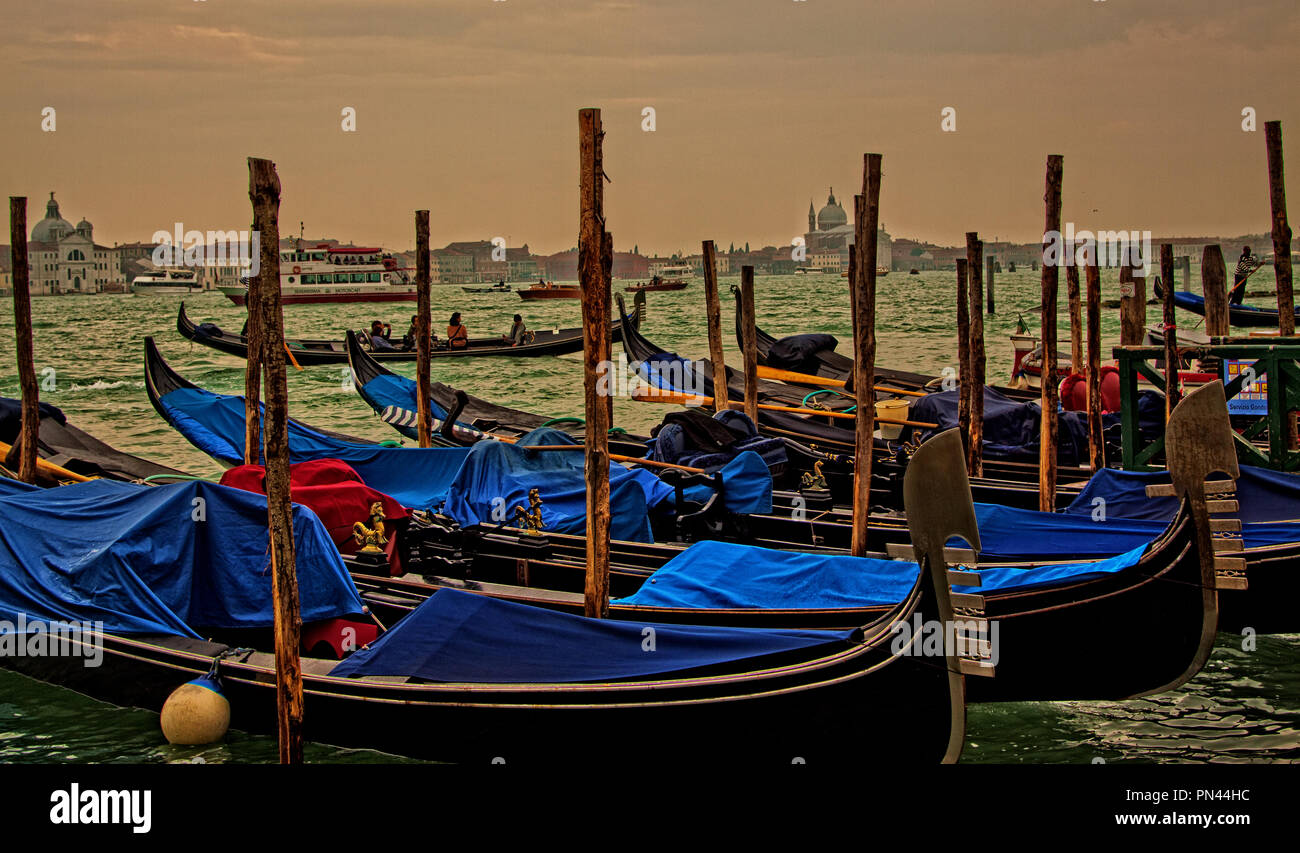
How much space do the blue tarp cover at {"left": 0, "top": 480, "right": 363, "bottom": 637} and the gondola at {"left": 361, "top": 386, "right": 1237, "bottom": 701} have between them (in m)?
0.74

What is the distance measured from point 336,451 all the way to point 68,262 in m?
77.6

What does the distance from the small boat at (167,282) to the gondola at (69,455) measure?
58620mm

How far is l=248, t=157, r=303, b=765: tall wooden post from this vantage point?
4480 millimetres

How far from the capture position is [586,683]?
15.2ft

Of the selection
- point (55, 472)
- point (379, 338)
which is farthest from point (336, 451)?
point (379, 338)

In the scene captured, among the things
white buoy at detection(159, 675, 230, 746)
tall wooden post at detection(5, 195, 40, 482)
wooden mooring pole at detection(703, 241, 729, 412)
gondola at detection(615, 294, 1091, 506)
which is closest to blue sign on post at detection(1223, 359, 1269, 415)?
gondola at detection(615, 294, 1091, 506)

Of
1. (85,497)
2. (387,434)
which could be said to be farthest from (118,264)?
(85,497)

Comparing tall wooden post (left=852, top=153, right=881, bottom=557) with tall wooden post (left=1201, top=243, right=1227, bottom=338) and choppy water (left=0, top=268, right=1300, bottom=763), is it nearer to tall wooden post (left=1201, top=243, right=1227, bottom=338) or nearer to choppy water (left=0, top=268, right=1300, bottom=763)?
choppy water (left=0, top=268, right=1300, bottom=763)

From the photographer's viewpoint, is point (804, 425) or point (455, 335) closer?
point (804, 425)

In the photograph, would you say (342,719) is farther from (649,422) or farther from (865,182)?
(649,422)

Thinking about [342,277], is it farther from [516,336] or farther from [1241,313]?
[1241,313]

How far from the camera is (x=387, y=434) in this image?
17781 millimetres

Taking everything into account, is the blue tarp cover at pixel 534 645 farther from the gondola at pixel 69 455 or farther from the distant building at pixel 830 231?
the distant building at pixel 830 231
